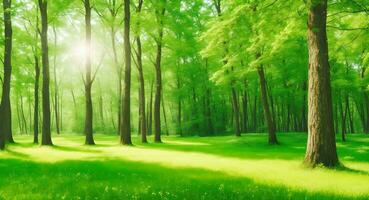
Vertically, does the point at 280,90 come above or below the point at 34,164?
above

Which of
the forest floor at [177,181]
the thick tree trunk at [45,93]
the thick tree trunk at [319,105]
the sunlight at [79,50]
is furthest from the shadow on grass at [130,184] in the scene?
the sunlight at [79,50]

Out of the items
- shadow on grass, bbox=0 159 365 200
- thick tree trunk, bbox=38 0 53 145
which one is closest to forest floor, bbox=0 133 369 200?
shadow on grass, bbox=0 159 365 200

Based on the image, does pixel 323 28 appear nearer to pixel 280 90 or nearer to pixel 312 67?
pixel 312 67

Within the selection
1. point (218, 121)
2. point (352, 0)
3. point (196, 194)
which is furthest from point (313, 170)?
point (218, 121)

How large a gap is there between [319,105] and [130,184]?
7.63m

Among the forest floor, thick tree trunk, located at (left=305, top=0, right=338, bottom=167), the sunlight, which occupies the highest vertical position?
the sunlight

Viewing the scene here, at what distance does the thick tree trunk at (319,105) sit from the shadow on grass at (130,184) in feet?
12.2

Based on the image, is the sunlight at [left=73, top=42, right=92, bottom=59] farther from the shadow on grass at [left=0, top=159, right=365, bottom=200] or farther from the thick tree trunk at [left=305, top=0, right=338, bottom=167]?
the thick tree trunk at [left=305, top=0, right=338, bottom=167]

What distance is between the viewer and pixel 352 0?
1662cm

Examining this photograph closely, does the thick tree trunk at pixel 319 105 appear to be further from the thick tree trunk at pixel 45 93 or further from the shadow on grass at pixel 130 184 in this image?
the thick tree trunk at pixel 45 93

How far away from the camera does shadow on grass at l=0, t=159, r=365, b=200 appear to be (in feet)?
31.3

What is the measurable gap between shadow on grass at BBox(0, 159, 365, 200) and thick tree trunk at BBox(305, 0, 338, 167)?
372 centimetres

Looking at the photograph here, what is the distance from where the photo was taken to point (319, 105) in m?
14.6

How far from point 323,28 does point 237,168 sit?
20.8 ft
